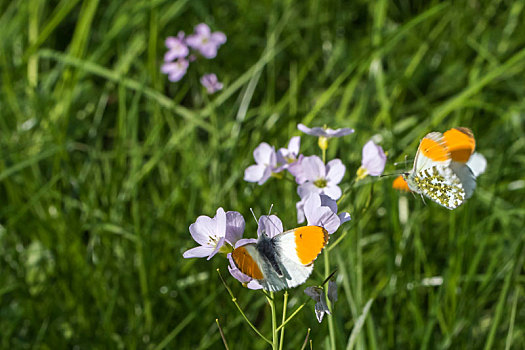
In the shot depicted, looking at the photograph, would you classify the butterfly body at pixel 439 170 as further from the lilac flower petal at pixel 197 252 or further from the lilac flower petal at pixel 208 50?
the lilac flower petal at pixel 208 50

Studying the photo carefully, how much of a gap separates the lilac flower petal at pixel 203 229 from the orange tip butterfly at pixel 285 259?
Result: 0.49 feet

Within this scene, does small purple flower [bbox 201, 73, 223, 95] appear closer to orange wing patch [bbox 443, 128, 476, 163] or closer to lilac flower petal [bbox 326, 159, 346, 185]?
lilac flower petal [bbox 326, 159, 346, 185]

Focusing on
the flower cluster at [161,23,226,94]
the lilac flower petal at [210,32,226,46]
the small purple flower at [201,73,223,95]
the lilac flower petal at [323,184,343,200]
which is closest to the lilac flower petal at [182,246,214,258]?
the lilac flower petal at [323,184,343,200]

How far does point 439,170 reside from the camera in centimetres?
116

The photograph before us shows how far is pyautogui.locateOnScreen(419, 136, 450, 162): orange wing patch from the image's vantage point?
1.13 meters

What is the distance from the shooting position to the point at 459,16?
3.18m

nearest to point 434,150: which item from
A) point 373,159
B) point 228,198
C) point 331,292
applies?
point 373,159

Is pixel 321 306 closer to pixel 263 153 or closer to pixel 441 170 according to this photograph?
pixel 441 170

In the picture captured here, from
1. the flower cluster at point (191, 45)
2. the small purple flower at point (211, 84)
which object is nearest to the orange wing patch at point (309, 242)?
the small purple flower at point (211, 84)

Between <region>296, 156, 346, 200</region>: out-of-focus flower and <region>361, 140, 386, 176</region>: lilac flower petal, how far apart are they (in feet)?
0.25

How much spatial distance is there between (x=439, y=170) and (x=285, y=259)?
41cm

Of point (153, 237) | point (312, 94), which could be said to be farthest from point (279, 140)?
point (153, 237)

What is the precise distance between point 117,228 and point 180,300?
351 millimetres

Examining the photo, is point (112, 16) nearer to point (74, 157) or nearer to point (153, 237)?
point (74, 157)
